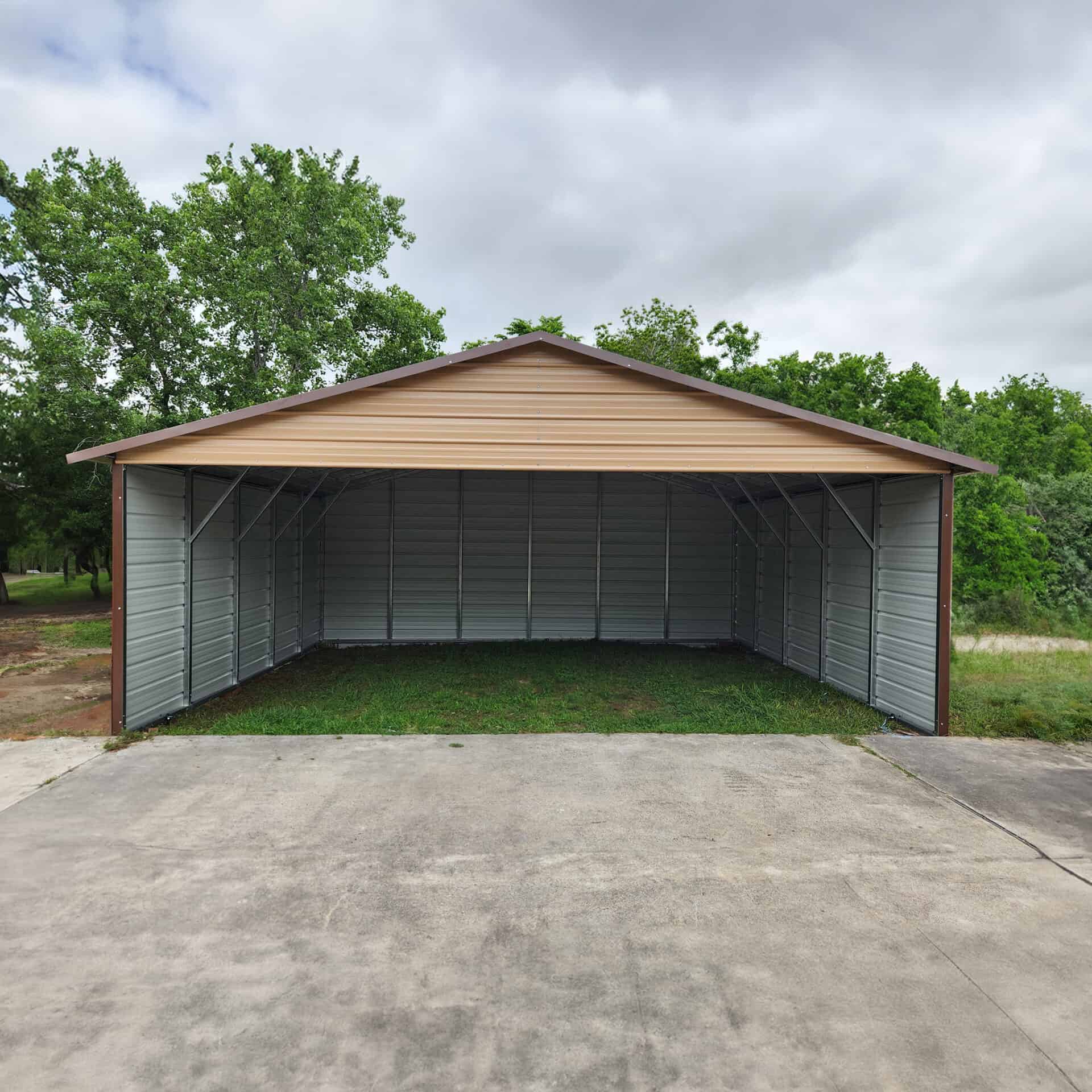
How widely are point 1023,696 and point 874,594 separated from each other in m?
2.23

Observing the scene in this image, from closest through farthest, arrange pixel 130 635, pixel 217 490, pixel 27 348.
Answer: pixel 130 635 → pixel 217 490 → pixel 27 348

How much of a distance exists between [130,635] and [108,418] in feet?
36.5

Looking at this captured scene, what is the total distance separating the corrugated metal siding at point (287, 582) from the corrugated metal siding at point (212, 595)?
1591 mm

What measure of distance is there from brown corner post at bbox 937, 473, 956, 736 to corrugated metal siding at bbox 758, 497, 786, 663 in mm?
3931

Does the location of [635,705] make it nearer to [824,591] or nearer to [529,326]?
[824,591]

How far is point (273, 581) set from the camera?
1033cm

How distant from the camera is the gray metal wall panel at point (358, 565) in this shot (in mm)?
12719

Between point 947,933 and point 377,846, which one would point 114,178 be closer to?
point 377,846

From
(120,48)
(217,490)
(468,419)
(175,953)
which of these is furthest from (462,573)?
(120,48)

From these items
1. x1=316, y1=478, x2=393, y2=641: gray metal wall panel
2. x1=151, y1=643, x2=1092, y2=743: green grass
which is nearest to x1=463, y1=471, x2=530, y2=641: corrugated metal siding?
x1=151, y1=643, x2=1092, y2=743: green grass

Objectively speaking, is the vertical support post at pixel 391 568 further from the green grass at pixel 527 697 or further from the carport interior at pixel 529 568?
the green grass at pixel 527 697

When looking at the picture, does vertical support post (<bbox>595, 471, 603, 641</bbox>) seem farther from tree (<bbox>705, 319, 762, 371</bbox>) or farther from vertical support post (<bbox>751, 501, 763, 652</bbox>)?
tree (<bbox>705, 319, 762, 371</bbox>)

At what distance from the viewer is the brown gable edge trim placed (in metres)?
6.73

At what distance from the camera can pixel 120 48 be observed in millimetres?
13492
